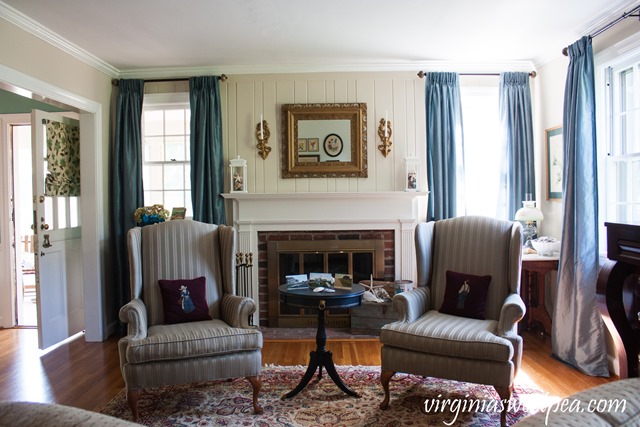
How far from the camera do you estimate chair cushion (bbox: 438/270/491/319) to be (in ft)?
10.1

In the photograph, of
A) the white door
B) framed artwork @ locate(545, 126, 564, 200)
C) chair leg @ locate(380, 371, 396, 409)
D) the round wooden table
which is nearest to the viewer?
chair leg @ locate(380, 371, 396, 409)

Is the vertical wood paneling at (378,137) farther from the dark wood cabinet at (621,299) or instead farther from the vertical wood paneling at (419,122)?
the dark wood cabinet at (621,299)

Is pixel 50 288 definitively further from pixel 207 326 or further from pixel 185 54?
pixel 185 54

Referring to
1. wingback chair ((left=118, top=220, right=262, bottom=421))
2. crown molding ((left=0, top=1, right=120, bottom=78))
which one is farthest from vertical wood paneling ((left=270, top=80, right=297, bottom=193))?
crown molding ((left=0, top=1, right=120, bottom=78))

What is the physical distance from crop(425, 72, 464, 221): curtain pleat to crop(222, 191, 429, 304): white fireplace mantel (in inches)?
7.4

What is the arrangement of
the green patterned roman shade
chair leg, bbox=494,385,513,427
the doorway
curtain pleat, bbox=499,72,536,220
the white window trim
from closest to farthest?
1. chair leg, bbox=494,385,513,427
2. the white window trim
3. the green patterned roman shade
4. curtain pleat, bbox=499,72,536,220
5. the doorway

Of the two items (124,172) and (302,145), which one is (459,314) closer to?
(302,145)

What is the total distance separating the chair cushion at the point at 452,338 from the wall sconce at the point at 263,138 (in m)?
2.42

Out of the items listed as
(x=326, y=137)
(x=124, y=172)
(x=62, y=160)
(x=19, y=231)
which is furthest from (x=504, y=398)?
(x=19, y=231)

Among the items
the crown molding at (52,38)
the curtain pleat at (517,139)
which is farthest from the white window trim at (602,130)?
the crown molding at (52,38)

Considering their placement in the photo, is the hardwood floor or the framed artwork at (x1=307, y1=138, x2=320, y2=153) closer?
the hardwood floor

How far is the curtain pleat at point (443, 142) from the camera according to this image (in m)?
4.53

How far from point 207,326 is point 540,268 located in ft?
9.14

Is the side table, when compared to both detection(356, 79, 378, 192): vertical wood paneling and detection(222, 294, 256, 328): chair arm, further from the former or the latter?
detection(222, 294, 256, 328): chair arm
